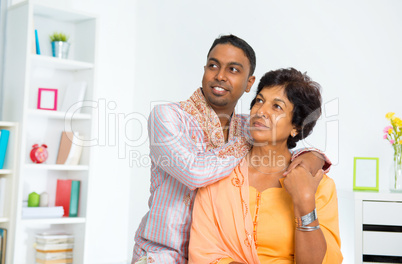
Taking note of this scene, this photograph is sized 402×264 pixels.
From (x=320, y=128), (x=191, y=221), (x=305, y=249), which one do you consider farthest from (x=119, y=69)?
(x=305, y=249)

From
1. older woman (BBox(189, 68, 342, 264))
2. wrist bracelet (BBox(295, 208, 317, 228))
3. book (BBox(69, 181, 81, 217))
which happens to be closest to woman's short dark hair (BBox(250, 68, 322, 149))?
older woman (BBox(189, 68, 342, 264))

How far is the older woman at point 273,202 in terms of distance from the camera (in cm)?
154

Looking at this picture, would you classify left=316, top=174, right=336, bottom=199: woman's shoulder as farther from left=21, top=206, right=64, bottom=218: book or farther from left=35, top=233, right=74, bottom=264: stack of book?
left=35, top=233, right=74, bottom=264: stack of book

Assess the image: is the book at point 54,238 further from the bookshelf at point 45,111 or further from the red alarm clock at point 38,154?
the red alarm clock at point 38,154

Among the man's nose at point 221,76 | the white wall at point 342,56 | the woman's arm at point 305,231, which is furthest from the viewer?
the white wall at point 342,56

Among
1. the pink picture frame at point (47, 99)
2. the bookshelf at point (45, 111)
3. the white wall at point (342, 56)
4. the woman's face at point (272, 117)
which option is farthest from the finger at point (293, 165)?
the pink picture frame at point (47, 99)

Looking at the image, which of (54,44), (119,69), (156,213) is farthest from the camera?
(119,69)

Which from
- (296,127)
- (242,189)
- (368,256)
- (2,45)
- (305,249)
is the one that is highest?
(2,45)

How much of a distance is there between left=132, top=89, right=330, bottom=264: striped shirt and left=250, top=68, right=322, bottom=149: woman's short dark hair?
140mm

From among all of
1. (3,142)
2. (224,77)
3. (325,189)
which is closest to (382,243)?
(325,189)

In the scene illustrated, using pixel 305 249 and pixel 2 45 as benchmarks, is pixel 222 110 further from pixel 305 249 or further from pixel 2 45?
pixel 2 45

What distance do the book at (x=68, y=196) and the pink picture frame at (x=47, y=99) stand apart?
1.91 ft

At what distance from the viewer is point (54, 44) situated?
3.64 metres

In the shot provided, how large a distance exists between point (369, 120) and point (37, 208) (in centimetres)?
246
